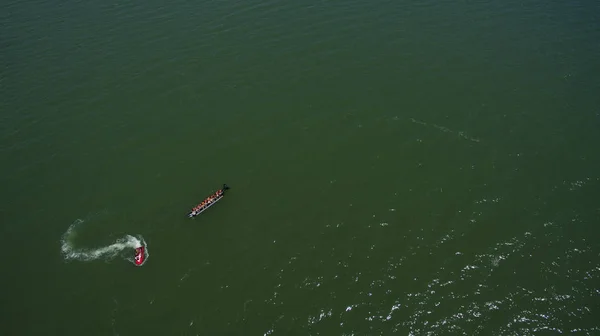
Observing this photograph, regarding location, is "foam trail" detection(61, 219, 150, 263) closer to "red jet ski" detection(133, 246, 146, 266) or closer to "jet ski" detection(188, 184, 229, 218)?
"red jet ski" detection(133, 246, 146, 266)

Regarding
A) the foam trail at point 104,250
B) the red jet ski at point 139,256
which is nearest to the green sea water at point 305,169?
the foam trail at point 104,250

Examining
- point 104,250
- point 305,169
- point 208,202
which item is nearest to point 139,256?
point 104,250

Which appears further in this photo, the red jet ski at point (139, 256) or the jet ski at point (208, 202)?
the jet ski at point (208, 202)

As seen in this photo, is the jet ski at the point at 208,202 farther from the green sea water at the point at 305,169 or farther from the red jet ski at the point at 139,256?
the red jet ski at the point at 139,256

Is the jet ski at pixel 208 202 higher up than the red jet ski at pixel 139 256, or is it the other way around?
the jet ski at pixel 208 202

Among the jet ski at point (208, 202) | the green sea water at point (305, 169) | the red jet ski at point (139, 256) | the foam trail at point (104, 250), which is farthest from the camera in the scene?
the jet ski at point (208, 202)

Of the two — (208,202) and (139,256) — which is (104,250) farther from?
(208,202)
